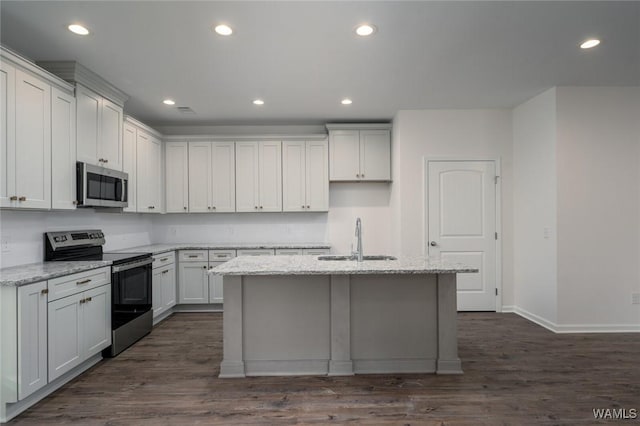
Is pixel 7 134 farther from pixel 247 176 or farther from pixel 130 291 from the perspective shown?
pixel 247 176

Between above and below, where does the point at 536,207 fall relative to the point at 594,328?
above

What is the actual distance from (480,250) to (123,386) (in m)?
4.25

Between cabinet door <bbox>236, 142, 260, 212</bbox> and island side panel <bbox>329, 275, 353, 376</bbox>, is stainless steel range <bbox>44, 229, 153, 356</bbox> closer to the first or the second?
cabinet door <bbox>236, 142, 260, 212</bbox>

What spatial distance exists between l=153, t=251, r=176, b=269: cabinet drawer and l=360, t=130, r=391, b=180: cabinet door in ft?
9.40

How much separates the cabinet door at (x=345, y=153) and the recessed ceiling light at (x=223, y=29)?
2560 millimetres

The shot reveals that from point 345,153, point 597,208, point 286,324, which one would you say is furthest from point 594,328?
point 345,153

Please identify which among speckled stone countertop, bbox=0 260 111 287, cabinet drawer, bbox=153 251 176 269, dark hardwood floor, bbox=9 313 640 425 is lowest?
dark hardwood floor, bbox=9 313 640 425

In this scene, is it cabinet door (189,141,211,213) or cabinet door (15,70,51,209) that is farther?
cabinet door (189,141,211,213)

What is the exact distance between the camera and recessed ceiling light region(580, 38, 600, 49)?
2.81 meters

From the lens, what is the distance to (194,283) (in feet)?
15.5

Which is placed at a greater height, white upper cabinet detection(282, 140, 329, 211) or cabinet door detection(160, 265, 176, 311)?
white upper cabinet detection(282, 140, 329, 211)

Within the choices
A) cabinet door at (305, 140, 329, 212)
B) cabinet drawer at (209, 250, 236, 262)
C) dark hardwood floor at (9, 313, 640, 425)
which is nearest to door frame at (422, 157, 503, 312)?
dark hardwood floor at (9, 313, 640, 425)

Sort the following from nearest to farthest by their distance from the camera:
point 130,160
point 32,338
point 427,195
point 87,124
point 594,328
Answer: point 32,338 < point 87,124 < point 594,328 < point 130,160 < point 427,195

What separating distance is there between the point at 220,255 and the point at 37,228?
82.4 inches
